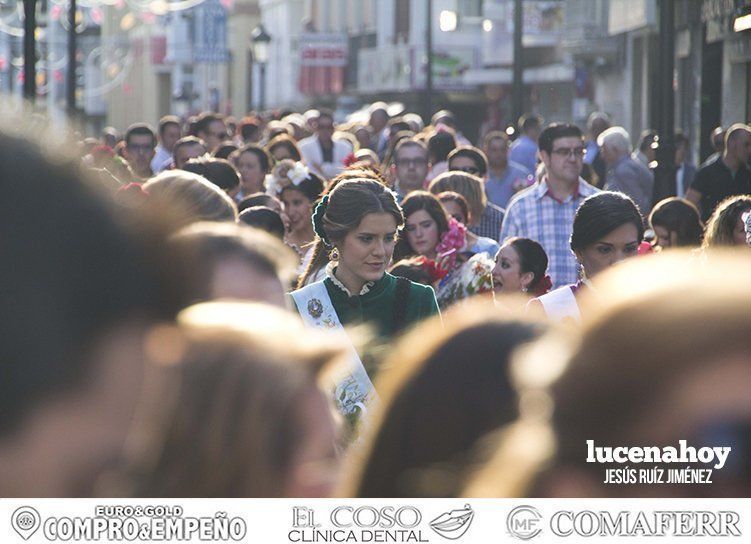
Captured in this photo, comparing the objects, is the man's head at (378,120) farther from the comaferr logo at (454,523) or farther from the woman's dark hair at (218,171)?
the comaferr logo at (454,523)

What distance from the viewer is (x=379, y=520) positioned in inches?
85.7

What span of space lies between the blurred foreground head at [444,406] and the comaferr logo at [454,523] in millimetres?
122

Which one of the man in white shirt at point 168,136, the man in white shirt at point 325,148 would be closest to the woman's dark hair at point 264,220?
the man in white shirt at point 168,136

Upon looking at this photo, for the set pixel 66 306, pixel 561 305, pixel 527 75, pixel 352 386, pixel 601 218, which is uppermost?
pixel 527 75

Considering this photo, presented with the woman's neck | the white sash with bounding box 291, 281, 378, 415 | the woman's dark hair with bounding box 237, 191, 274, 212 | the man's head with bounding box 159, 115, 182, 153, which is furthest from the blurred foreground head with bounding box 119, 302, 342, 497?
the man's head with bounding box 159, 115, 182, 153

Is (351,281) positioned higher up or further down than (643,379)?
further down

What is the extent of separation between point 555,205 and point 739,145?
3460mm

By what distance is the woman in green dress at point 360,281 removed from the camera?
4883 mm

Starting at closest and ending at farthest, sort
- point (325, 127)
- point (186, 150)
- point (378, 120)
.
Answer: point (186, 150)
point (325, 127)
point (378, 120)

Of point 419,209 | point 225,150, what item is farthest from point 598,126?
point 419,209

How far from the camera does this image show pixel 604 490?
1.71 meters

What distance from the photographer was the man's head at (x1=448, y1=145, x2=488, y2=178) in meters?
11.4

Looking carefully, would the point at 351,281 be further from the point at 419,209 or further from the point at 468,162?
the point at 468,162

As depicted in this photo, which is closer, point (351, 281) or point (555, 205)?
point (351, 281)
